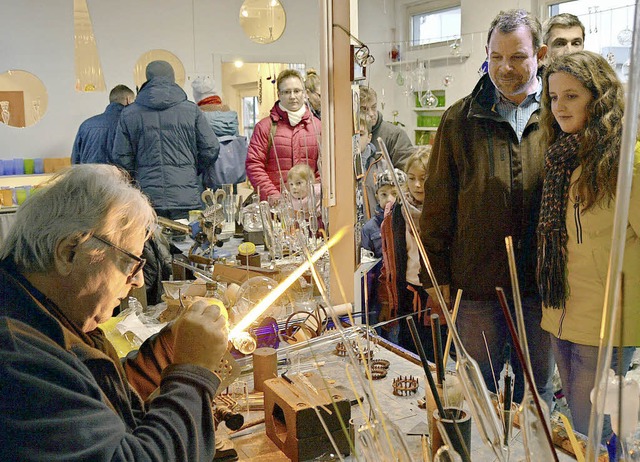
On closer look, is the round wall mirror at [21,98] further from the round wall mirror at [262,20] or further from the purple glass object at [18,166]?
the round wall mirror at [262,20]

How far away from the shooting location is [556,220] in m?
1.99

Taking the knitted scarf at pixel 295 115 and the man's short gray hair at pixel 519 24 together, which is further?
the knitted scarf at pixel 295 115

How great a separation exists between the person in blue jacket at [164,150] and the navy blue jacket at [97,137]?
0.23ft

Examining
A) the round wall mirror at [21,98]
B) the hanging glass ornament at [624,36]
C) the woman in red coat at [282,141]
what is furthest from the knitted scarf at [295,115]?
the hanging glass ornament at [624,36]

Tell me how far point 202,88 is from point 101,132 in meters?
0.67

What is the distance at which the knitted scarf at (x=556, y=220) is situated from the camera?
6.44 ft

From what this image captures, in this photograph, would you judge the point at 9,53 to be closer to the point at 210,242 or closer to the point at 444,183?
the point at 210,242

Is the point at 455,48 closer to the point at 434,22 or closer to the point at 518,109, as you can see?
the point at 434,22

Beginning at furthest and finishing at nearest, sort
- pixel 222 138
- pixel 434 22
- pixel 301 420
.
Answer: pixel 434 22 < pixel 222 138 < pixel 301 420

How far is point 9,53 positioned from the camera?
156 inches

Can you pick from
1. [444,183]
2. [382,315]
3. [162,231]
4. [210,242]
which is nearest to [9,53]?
[162,231]

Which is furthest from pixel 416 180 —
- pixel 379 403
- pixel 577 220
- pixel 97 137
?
pixel 97 137

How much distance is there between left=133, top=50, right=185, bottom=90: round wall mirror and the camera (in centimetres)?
391

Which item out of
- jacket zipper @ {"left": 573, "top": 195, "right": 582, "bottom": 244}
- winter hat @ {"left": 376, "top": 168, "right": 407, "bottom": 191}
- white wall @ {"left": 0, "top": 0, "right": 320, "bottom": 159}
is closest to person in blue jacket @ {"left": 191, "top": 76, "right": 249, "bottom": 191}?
white wall @ {"left": 0, "top": 0, "right": 320, "bottom": 159}
